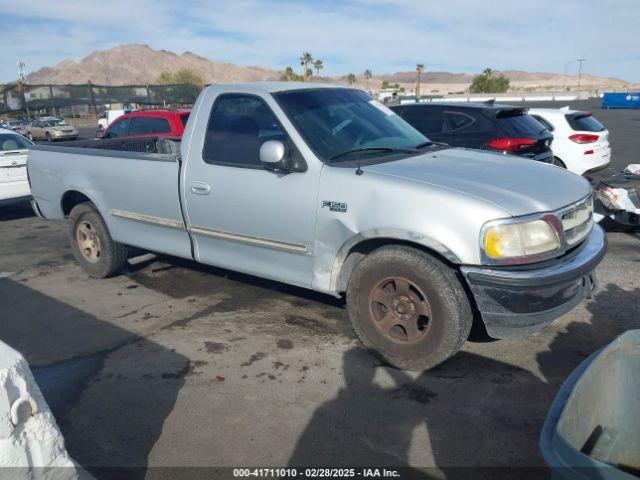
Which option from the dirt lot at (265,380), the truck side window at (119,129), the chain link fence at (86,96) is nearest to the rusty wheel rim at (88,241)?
the dirt lot at (265,380)

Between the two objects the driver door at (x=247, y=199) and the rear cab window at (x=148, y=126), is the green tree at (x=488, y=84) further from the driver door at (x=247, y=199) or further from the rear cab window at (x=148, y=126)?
the driver door at (x=247, y=199)

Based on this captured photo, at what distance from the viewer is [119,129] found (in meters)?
12.1

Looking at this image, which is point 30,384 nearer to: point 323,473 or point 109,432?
point 109,432

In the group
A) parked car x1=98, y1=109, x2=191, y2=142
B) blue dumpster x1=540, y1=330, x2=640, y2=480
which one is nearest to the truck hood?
blue dumpster x1=540, y1=330, x2=640, y2=480

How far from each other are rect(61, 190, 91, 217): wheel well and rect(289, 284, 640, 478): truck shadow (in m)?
3.68

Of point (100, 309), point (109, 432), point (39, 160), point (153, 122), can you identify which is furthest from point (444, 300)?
point (153, 122)

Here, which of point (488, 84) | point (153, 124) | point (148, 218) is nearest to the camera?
point (148, 218)

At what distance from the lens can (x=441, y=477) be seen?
2.79 meters

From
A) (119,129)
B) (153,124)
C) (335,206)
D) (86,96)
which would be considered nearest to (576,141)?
(335,206)

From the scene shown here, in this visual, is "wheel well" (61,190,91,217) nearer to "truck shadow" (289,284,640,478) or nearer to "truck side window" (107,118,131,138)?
"truck shadow" (289,284,640,478)

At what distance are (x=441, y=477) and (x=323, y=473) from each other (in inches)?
23.5

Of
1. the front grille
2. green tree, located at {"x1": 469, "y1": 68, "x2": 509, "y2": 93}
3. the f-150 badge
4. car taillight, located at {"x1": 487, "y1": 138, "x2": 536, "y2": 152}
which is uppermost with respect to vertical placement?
green tree, located at {"x1": 469, "y1": 68, "x2": 509, "y2": 93}

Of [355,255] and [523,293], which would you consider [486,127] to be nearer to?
[355,255]

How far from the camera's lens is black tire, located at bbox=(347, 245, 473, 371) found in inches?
139
